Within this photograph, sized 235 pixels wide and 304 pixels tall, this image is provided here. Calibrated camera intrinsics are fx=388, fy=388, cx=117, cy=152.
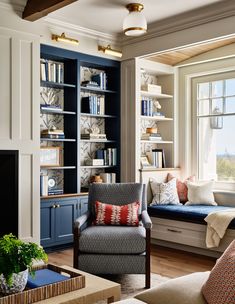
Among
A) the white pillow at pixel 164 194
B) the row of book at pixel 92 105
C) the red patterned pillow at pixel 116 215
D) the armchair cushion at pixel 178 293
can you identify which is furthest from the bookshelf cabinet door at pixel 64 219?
the armchair cushion at pixel 178 293

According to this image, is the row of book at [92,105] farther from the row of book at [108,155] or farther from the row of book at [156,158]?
the row of book at [156,158]

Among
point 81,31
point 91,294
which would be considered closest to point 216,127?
point 81,31

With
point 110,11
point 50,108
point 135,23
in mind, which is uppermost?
point 110,11

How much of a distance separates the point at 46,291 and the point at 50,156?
2.83 m

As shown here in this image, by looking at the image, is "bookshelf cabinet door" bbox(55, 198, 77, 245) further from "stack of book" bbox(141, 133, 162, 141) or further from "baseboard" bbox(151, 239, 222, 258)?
"stack of book" bbox(141, 133, 162, 141)

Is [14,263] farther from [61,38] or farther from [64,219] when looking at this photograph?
[61,38]

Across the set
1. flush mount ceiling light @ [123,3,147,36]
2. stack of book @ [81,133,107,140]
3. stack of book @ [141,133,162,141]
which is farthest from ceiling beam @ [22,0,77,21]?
stack of book @ [141,133,162,141]

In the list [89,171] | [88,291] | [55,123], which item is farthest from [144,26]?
[88,291]

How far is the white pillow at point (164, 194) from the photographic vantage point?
16.7 ft

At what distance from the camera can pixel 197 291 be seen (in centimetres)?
186

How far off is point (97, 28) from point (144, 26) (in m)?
1.14

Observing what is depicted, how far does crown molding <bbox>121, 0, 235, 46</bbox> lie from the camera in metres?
4.12

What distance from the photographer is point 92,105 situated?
16.7 feet

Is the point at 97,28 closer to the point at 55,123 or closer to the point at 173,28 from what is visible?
the point at 173,28
